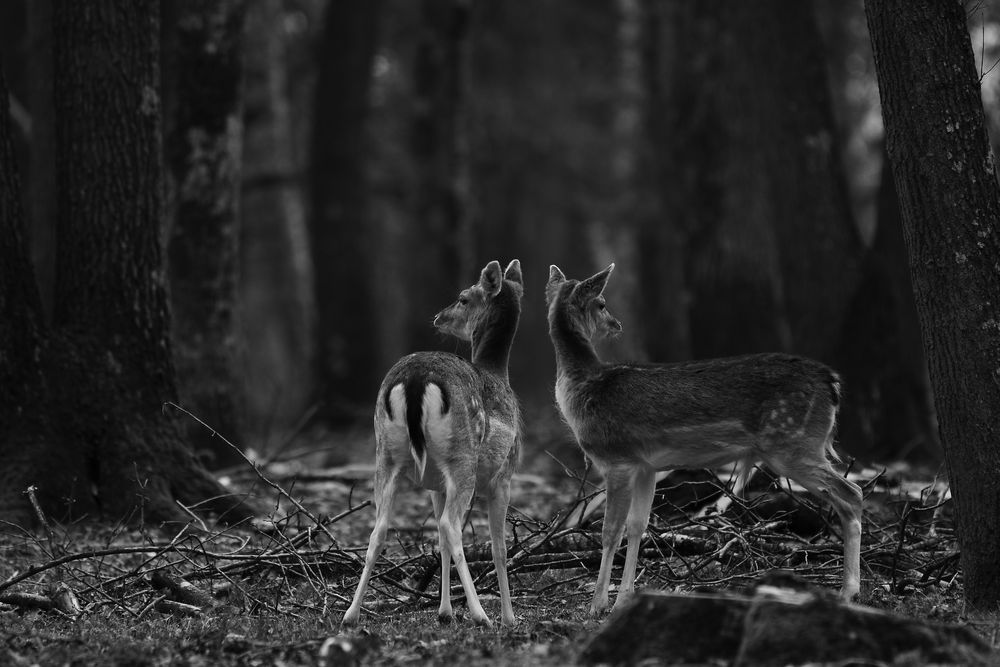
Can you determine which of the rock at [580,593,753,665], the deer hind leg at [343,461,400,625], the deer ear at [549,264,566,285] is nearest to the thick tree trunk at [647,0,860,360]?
the deer ear at [549,264,566,285]

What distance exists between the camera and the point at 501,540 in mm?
8195

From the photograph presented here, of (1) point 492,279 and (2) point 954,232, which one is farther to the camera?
(1) point 492,279

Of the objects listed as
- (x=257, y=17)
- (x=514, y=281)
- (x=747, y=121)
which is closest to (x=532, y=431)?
(x=747, y=121)

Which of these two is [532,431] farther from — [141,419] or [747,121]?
[141,419]

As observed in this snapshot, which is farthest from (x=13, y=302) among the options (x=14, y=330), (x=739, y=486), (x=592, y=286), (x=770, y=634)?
(x=770, y=634)

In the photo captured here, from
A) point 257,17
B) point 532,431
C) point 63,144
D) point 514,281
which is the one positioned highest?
point 257,17

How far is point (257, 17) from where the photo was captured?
2531 cm

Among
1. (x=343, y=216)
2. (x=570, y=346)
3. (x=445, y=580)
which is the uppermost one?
(x=343, y=216)

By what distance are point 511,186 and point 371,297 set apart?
1654cm

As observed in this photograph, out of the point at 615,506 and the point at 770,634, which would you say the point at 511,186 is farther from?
the point at 770,634

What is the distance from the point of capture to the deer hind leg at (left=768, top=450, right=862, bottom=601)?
8109 millimetres

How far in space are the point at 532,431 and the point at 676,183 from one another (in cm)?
426

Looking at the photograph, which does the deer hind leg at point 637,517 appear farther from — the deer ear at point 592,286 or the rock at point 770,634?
the rock at point 770,634

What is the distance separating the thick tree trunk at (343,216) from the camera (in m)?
23.8
